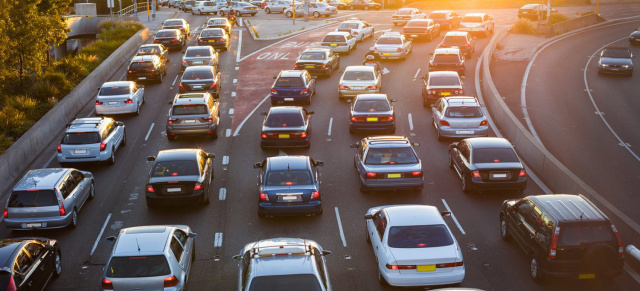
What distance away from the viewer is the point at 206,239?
57.7ft

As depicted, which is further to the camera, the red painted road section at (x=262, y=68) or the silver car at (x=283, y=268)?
the red painted road section at (x=262, y=68)

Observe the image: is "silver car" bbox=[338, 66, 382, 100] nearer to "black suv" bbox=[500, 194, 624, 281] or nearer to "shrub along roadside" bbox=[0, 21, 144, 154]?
"shrub along roadside" bbox=[0, 21, 144, 154]

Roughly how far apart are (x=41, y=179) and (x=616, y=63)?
34.2 m

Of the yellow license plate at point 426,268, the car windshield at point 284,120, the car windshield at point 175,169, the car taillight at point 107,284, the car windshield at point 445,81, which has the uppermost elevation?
the car windshield at point 445,81

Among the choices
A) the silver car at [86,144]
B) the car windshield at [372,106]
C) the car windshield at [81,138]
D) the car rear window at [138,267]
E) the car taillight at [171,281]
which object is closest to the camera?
the car rear window at [138,267]

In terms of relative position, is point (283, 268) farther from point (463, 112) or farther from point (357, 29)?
point (357, 29)

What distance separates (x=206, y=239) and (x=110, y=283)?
482 centimetres

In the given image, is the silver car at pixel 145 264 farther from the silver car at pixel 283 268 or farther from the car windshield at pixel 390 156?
the car windshield at pixel 390 156

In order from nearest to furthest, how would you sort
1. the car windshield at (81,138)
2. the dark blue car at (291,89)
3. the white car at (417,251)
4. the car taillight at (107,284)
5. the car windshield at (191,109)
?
the car taillight at (107,284) → the white car at (417,251) → the car windshield at (81,138) → the car windshield at (191,109) → the dark blue car at (291,89)

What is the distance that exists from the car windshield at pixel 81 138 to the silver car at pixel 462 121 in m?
12.1

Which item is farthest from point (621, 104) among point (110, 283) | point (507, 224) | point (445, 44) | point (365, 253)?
point (110, 283)


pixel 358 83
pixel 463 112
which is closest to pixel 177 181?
pixel 463 112

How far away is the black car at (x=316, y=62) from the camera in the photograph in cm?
3566

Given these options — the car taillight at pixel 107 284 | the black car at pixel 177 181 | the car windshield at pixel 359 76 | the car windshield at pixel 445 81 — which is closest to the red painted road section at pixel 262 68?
the car windshield at pixel 359 76
